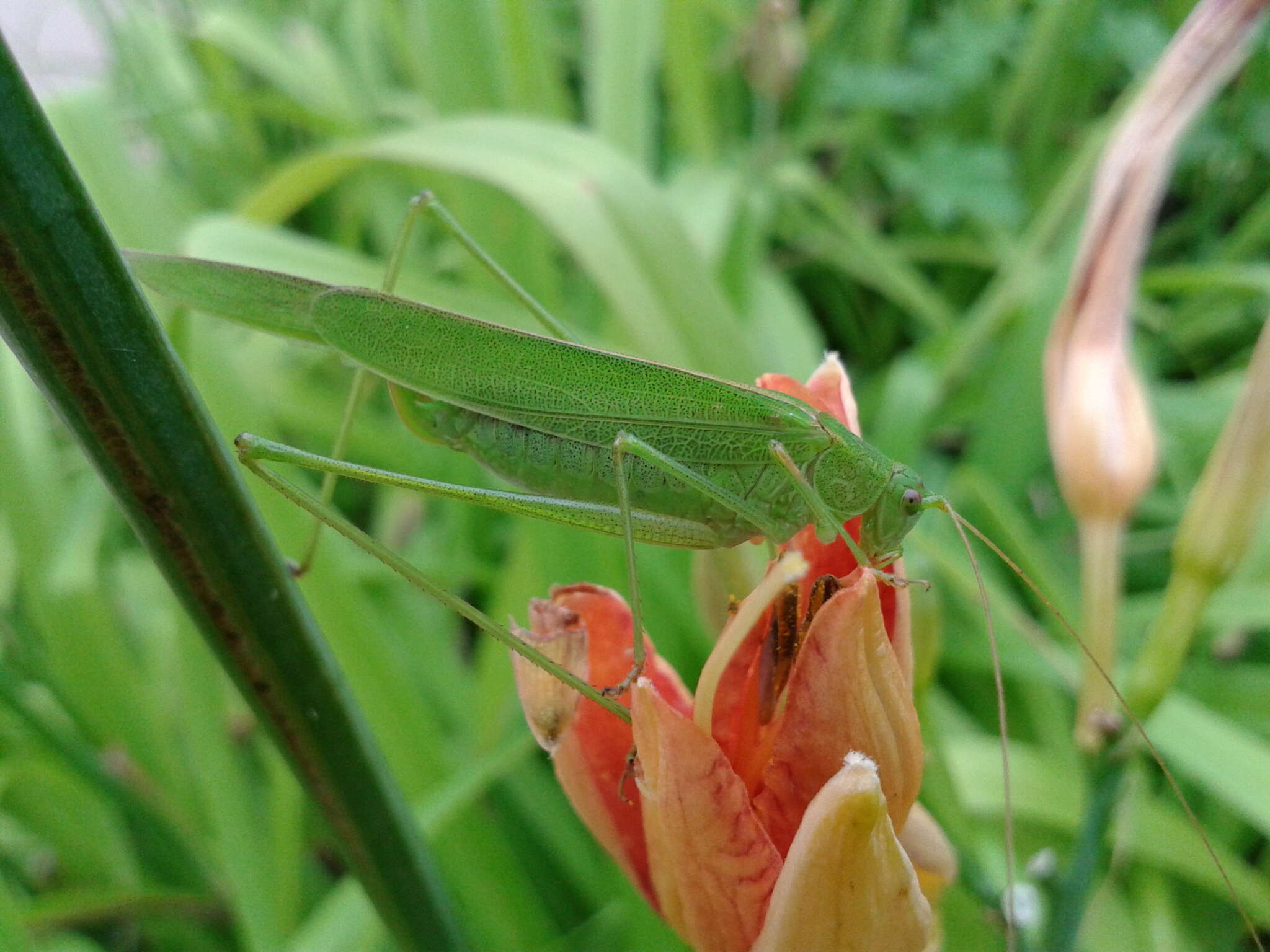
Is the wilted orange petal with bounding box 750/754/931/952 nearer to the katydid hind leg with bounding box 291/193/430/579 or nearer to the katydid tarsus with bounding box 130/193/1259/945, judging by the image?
the katydid tarsus with bounding box 130/193/1259/945

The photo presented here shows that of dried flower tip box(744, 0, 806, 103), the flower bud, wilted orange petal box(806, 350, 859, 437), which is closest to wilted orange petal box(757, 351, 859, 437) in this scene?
wilted orange petal box(806, 350, 859, 437)

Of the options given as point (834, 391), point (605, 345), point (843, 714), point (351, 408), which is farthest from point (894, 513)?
point (605, 345)

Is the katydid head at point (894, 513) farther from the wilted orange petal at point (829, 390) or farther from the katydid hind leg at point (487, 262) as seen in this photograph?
the katydid hind leg at point (487, 262)

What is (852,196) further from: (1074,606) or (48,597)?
(48,597)

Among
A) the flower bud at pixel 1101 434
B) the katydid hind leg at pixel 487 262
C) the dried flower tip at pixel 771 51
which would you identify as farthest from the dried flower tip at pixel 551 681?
the dried flower tip at pixel 771 51

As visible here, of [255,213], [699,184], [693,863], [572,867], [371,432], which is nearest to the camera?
[693,863]

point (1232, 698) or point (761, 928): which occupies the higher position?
point (761, 928)

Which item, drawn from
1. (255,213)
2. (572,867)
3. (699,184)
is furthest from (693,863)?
(699,184)

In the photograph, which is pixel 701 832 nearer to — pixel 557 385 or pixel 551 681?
pixel 551 681
